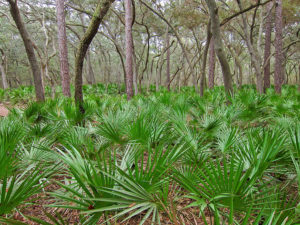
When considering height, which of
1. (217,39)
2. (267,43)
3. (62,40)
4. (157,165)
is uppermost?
(267,43)

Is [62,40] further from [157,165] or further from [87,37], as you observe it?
[157,165]

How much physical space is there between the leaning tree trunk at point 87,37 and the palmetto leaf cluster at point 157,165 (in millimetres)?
609

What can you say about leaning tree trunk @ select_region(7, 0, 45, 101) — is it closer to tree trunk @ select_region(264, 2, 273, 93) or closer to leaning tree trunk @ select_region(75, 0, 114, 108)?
leaning tree trunk @ select_region(75, 0, 114, 108)

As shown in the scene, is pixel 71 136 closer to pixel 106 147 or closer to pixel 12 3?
pixel 106 147

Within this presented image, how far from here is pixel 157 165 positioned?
130 centimetres

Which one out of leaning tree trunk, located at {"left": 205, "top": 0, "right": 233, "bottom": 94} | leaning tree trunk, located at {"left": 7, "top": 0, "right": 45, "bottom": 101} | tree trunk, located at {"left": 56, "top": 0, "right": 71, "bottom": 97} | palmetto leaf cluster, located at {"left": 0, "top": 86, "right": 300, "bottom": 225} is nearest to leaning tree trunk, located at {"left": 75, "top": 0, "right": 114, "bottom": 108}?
palmetto leaf cluster, located at {"left": 0, "top": 86, "right": 300, "bottom": 225}

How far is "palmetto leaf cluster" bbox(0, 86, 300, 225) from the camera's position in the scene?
1125 mm

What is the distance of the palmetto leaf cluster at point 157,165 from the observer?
1125 millimetres

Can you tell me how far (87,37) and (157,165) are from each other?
117 inches

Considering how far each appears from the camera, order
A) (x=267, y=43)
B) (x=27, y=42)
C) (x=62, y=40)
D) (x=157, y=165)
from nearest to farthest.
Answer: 1. (x=157, y=165)
2. (x=27, y=42)
3. (x=62, y=40)
4. (x=267, y=43)

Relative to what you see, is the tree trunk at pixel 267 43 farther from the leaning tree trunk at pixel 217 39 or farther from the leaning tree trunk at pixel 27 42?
the leaning tree trunk at pixel 27 42

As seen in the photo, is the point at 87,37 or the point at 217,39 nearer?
the point at 87,37

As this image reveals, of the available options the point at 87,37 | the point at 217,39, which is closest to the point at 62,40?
the point at 87,37

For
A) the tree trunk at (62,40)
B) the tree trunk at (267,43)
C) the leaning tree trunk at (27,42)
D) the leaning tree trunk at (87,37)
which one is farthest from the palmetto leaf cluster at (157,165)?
the tree trunk at (267,43)
